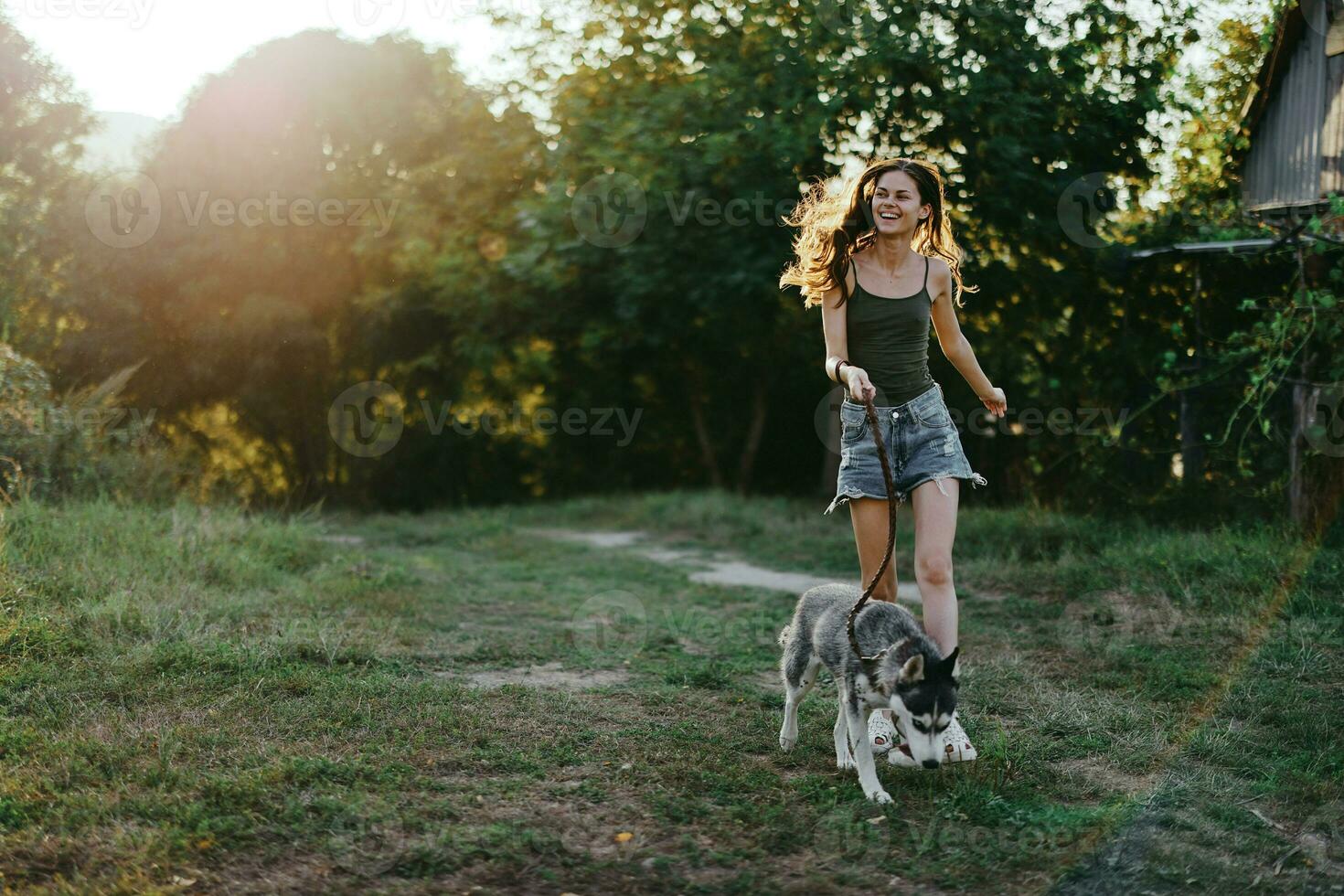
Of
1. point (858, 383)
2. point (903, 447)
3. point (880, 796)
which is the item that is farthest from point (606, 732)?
point (858, 383)

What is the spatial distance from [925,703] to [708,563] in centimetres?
663

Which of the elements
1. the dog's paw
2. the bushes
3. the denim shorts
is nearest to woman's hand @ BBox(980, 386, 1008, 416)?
the denim shorts

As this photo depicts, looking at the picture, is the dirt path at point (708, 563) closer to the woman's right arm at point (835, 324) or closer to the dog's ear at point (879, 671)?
the woman's right arm at point (835, 324)

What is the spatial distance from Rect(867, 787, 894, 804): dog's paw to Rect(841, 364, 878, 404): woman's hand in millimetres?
1359

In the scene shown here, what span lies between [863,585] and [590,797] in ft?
4.33

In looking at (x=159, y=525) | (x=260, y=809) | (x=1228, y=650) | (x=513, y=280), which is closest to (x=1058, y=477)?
(x=1228, y=650)

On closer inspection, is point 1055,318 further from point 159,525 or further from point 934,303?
point 159,525

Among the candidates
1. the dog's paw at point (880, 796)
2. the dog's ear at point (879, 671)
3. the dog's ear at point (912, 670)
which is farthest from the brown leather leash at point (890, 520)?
the dog's paw at point (880, 796)

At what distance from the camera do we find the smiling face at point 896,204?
4188mm

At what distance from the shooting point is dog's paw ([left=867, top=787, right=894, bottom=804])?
12.0ft

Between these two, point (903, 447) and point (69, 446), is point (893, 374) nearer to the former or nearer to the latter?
point (903, 447)

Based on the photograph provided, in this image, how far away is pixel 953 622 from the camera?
415cm

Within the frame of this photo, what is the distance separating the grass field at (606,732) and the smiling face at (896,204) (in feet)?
6.80

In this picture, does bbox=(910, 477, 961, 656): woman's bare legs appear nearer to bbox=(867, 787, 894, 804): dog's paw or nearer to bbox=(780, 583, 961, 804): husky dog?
bbox=(780, 583, 961, 804): husky dog
